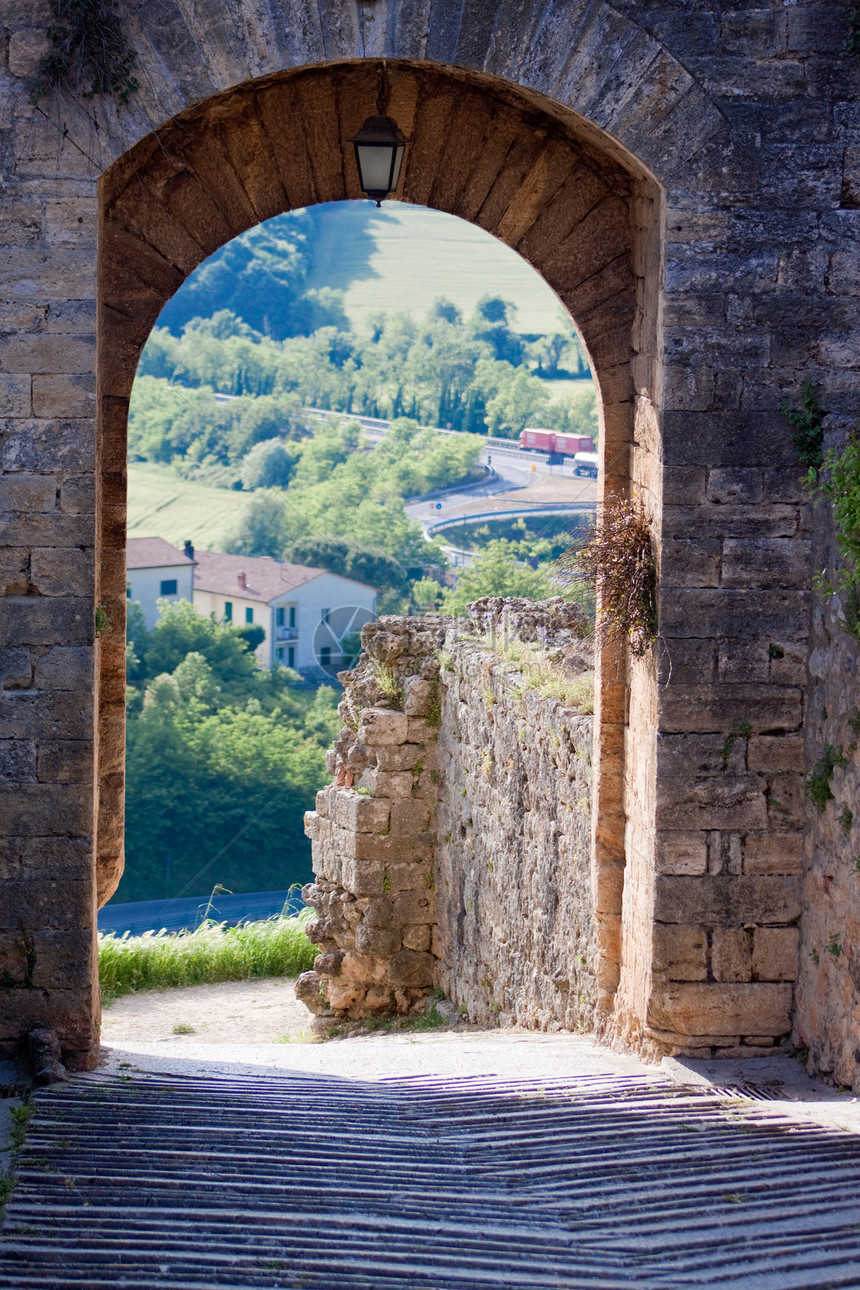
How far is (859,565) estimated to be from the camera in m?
4.46

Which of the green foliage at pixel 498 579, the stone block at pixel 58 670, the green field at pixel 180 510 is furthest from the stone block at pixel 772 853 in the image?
the green field at pixel 180 510

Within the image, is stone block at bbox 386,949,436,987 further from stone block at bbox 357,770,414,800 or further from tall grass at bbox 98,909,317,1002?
tall grass at bbox 98,909,317,1002

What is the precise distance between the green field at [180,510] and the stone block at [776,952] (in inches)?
1990

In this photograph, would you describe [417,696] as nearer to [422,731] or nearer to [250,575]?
[422,731]

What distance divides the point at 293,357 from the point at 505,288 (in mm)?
12393

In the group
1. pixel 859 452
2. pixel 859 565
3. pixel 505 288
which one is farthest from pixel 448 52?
pixel 505 288

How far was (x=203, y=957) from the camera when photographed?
36.2 feet

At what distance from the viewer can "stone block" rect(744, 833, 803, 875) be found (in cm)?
505

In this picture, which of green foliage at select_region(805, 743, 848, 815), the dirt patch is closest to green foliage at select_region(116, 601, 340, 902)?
the dirt patch

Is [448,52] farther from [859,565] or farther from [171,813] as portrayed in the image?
[171,813]

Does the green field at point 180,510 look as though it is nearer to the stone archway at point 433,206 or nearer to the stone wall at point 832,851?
the stone archway at point 433,206

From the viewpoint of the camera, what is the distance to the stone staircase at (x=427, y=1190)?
323 cm

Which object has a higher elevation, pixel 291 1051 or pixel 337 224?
pixel 337 224

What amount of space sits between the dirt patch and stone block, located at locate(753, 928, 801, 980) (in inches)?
177
